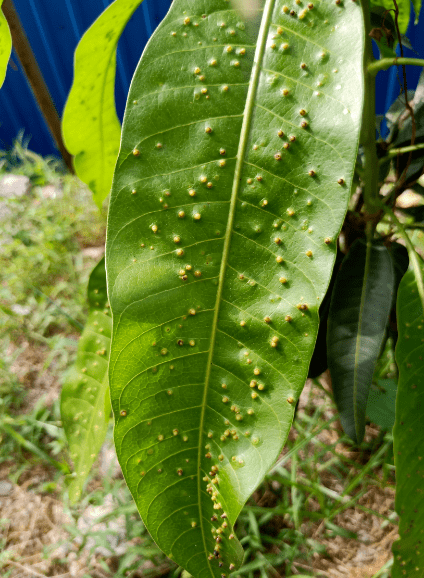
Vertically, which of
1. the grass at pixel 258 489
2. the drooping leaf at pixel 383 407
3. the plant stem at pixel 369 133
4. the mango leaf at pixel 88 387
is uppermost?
the plant stem at pixel 369 133

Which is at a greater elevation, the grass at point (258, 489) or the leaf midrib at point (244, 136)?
the leaf midrib at point (244, 136)

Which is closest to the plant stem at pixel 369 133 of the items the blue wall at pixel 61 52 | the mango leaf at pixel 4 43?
the mango leaf at pixel 4 43

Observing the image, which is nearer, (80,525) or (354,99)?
(354,99)

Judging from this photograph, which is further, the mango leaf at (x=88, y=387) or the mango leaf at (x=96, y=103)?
the mango leaf at (x=88, y=387)

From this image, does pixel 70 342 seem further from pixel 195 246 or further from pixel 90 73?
pixel 195 246

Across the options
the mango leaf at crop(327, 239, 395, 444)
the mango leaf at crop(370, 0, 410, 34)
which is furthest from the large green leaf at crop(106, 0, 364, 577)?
the mango leaf at crop(370, 0, 410, 34)

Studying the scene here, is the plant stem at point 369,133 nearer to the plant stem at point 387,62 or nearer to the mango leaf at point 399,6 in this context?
the plant stem at point 387,62

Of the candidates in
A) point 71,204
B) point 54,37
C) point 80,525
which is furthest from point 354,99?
point 54,37

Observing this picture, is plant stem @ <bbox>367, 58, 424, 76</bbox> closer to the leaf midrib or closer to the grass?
the leaf midrib
